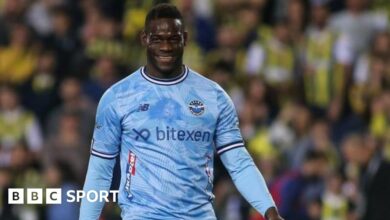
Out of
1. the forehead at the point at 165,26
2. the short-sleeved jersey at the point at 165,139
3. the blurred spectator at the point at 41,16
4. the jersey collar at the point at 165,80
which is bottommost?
the blurred spectator at the point at 41,16

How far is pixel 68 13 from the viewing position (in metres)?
14.1

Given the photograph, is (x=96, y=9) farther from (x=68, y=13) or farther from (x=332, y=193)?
(x=332, y=193)

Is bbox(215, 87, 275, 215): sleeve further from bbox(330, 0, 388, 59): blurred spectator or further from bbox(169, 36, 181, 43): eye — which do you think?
bbox(330, 0, 388, 59): blurred spectator

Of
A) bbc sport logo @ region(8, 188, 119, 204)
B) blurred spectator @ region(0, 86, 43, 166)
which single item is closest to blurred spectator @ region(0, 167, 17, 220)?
bbc sport logo @ region(8, 188, 119, 204)

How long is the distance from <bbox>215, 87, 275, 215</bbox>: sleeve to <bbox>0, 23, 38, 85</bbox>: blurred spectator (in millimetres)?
7480

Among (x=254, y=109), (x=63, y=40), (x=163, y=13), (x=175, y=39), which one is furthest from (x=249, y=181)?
(x=63, y=40)

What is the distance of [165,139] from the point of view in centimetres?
612

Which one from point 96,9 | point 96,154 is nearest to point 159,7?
point 96,154

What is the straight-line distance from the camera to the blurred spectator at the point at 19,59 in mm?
13578

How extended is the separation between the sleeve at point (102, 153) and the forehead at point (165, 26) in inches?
15.1

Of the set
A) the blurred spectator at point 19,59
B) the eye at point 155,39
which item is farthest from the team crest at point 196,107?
the blurred spectator at point 19,59

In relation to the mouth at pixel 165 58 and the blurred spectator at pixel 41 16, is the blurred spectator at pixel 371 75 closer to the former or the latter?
the blurred spectator at pixel 41 16

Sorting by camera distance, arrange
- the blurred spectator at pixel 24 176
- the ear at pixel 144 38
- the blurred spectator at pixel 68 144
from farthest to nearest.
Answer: the blurred spectator at pixel 68 144, the blurred spectator at pixel 24 176, the ear at pixel 144 38

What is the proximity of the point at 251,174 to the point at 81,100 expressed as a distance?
22.2ft
